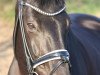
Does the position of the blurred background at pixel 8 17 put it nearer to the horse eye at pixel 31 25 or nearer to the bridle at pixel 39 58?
the bridle at pixel 39 58

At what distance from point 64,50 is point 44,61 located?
211 mm

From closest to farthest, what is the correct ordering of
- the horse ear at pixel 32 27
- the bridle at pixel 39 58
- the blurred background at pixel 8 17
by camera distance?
1. the bridle at pixel 39 58
2. the horse ear at pixel 32 27
3. the blurred background at pixel 8 17

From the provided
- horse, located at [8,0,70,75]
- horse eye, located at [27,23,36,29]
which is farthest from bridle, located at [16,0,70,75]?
horse eye, located at [27,23,36,29]

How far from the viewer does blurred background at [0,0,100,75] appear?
376 inches

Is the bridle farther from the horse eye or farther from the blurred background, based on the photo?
the blurred background

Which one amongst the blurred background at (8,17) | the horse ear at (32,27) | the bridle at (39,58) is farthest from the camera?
the blurred background at (8,17)

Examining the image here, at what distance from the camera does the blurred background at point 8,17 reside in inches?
376

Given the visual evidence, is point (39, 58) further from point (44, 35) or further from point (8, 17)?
point (8, 17)

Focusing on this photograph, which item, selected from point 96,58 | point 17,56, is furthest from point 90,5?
point 17,56

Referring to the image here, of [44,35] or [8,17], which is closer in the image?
[44,35]

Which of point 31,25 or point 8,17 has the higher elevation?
point 31,25

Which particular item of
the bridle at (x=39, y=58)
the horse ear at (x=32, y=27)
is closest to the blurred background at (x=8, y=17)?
the bridle at (x=39, y=58)

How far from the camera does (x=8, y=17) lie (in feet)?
46.3

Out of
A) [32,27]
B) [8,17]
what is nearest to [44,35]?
[32,27]
